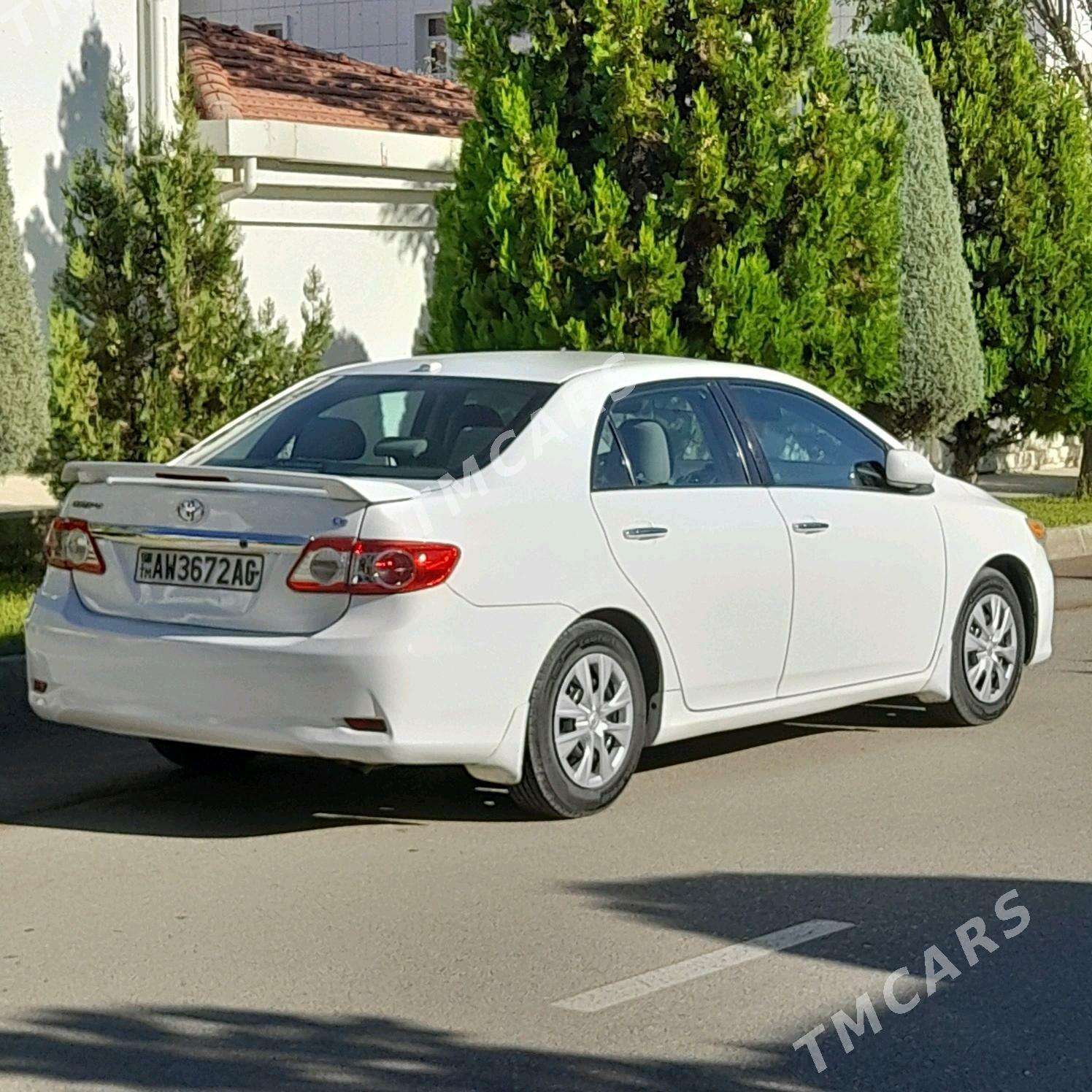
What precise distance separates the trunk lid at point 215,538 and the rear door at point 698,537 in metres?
0.95

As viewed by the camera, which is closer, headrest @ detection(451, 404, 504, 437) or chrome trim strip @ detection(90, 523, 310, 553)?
chrome trim strip @ detection(90, 523, 310, 553)

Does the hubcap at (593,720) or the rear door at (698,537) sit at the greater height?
the rear door at (698,537)

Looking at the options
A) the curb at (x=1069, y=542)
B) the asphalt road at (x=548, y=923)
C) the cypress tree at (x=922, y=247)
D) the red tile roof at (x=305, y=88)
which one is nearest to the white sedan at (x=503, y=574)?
the asphalt road at (x=548, y=923)

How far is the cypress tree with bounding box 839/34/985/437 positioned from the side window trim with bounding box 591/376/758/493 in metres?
9.08

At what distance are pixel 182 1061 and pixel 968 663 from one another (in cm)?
513

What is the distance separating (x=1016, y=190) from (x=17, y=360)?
371 inches

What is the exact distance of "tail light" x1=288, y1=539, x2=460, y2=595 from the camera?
700 centimetres

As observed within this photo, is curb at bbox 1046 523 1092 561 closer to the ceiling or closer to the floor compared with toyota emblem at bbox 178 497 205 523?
closer to the floor

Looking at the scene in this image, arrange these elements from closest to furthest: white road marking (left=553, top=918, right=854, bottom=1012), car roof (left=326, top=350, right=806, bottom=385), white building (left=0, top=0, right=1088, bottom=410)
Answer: white road marking (left=553, top=918, right=854, bottom=1012) → car roof (left=326, top=350, right=806, bottom=385) → white building (left=0, top=0, right=1088, bottom=410)

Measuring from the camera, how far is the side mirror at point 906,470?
29.2ft

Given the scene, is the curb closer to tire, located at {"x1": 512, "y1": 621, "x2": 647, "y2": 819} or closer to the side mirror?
the side mirror

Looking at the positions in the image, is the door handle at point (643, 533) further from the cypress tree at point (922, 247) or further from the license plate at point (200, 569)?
the cypress tree at point (922, 247)

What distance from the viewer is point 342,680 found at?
696cm

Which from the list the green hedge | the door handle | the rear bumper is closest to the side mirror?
the door handle
